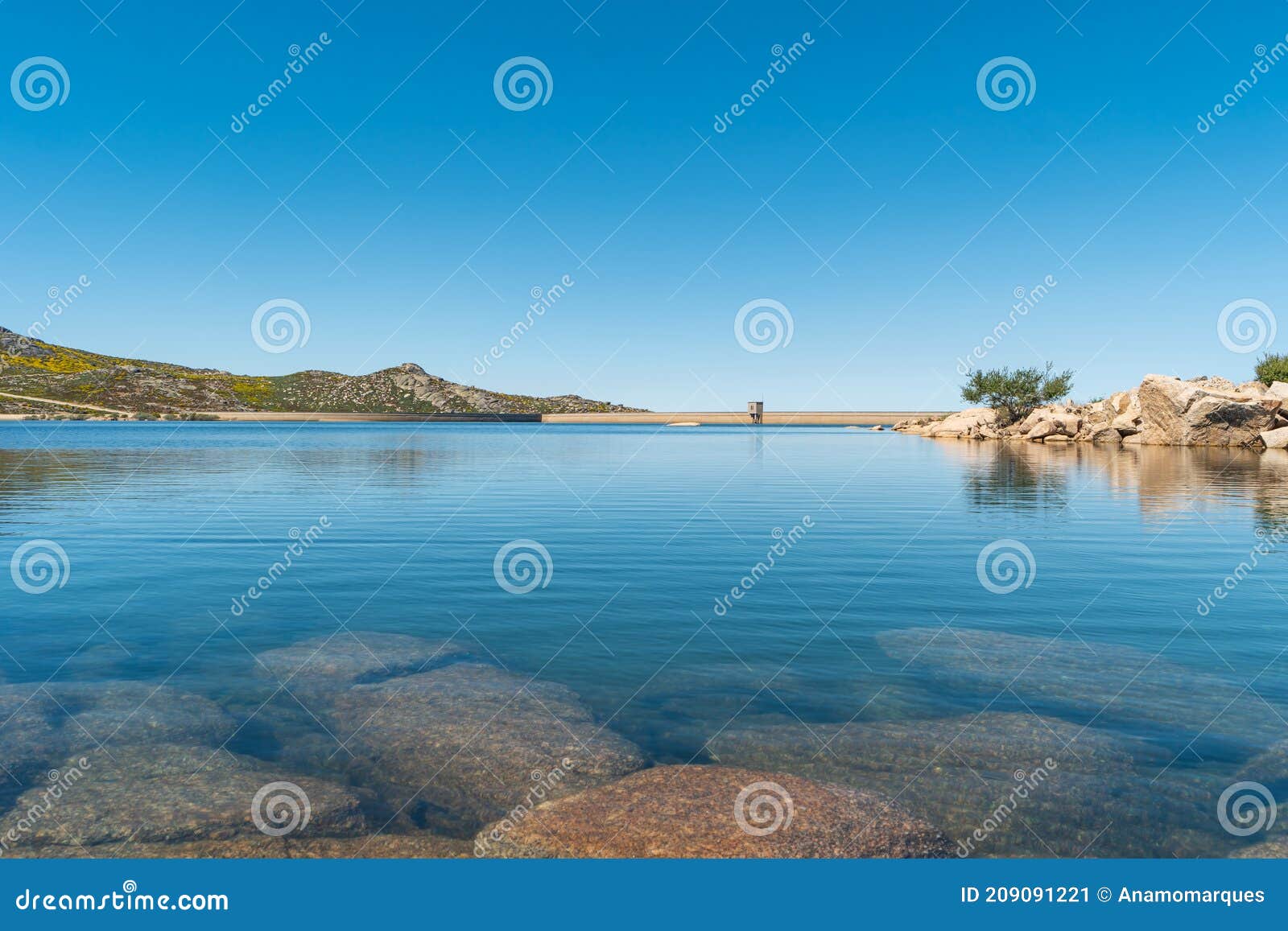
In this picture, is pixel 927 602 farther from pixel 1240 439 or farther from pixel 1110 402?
pixel 1110 402

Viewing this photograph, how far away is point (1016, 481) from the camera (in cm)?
4709

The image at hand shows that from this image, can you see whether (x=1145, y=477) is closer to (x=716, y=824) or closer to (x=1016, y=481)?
(x=1016, y=481)

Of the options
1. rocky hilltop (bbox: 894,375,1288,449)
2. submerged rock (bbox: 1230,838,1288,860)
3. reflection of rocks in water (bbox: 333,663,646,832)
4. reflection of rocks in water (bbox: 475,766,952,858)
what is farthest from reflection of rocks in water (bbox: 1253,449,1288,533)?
reflection of rocks in water (bbox: 333,663,646,832)

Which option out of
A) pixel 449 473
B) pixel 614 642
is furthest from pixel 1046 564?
pixel 449 473

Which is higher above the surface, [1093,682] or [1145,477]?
[1145,477]

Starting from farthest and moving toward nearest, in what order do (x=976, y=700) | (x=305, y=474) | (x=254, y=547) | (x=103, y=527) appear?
(x=305, y=474) < (x=103, y=527) < (x=254, y=547) < (x=976, y=700)

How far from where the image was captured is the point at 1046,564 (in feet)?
71.8

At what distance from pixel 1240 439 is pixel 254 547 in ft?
303

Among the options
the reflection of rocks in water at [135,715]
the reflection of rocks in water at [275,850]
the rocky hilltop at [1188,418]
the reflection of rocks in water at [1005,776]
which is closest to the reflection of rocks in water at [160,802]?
the reflection of rocks in water at [275,850]

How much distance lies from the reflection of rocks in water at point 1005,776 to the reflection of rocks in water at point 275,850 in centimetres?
374

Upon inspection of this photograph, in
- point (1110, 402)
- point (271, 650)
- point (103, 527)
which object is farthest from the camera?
point (1110, 402)

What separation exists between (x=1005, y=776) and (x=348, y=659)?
10474 mm

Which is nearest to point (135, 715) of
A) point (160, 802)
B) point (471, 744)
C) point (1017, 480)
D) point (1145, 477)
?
point (160, 802)

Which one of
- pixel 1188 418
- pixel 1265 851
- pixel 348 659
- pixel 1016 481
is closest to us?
pixel 1265 851
